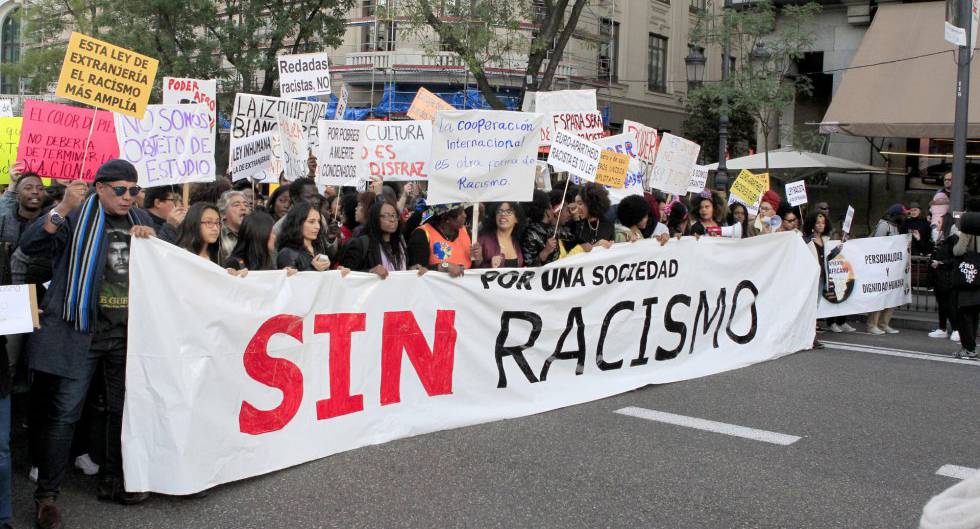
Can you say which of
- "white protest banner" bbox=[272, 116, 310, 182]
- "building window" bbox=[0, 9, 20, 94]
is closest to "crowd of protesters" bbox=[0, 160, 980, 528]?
"white protest banner" bbox=[272, 116, 310, 182]

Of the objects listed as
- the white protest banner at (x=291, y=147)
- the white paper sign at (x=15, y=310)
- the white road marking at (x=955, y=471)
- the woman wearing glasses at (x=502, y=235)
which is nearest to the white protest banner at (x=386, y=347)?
the woman wearing glasses at (x=502, y=235)

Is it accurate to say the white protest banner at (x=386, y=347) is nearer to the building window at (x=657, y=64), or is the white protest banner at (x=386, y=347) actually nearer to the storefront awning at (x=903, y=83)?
the storefront awning at (x=903, y=83)

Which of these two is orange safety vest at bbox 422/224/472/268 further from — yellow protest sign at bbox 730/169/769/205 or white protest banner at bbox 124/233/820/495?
yellow protest sign at bbox 730/169/769/205

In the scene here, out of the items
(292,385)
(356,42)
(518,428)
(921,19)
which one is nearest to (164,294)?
(292,385)

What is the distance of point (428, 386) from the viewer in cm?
668

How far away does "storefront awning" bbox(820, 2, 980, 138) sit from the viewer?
723 inches

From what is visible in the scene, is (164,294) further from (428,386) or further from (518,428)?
(518,428)

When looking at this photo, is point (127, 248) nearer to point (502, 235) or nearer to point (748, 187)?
point (502, 235)

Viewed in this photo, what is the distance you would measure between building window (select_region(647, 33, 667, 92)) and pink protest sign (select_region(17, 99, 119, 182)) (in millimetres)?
31007

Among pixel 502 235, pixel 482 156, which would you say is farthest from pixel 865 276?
pixel 482 156

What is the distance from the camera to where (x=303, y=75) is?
1344 cm

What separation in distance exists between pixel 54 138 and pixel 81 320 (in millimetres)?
3783

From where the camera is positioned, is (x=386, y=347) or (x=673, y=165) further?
(x=673, y=165)

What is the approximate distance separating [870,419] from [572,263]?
246 cm
